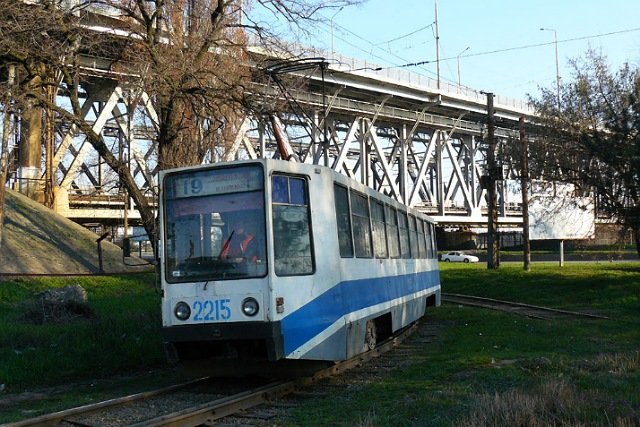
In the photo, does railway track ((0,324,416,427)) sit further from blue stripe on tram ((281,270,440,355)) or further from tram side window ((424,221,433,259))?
tram side window ((424,221,433,259))

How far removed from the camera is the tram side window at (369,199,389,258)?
12720mm

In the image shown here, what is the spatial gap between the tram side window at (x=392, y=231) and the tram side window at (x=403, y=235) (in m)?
0.38

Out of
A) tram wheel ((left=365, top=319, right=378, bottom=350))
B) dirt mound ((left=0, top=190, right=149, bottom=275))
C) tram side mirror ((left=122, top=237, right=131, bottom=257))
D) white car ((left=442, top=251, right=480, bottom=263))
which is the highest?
dirt mound ((left=0, top=190, right=149, bottom=275))

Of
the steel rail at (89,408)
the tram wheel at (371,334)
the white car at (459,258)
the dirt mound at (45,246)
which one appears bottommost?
the steel rail at (89,408)

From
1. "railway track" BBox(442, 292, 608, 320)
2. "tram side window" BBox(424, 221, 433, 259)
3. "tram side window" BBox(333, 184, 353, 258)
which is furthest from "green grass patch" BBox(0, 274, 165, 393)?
"railway track" BBox(442, 292, 608, 320)

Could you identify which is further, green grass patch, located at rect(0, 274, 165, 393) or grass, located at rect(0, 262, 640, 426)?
green grass patch, located at rect(0, 274, 165, 393)

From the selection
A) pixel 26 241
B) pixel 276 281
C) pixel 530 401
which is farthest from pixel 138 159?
pixel 530 401

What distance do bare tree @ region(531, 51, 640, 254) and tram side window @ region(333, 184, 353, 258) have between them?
13.9 meters

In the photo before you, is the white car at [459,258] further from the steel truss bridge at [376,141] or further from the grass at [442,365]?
the grass at [442,365]

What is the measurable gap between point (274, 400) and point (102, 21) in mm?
10183

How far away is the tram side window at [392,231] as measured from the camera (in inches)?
553

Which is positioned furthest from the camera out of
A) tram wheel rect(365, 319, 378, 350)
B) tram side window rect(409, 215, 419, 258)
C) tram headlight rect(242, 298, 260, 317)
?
tram side window rect(409, 215, 419, 258)

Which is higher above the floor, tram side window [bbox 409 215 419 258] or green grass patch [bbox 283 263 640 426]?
tram side window [bbox 409 215 419 258]

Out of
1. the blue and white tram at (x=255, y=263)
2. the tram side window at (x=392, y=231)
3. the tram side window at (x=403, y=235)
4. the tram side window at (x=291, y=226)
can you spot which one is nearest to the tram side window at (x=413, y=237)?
the tram side window at (x=403, y=235)
